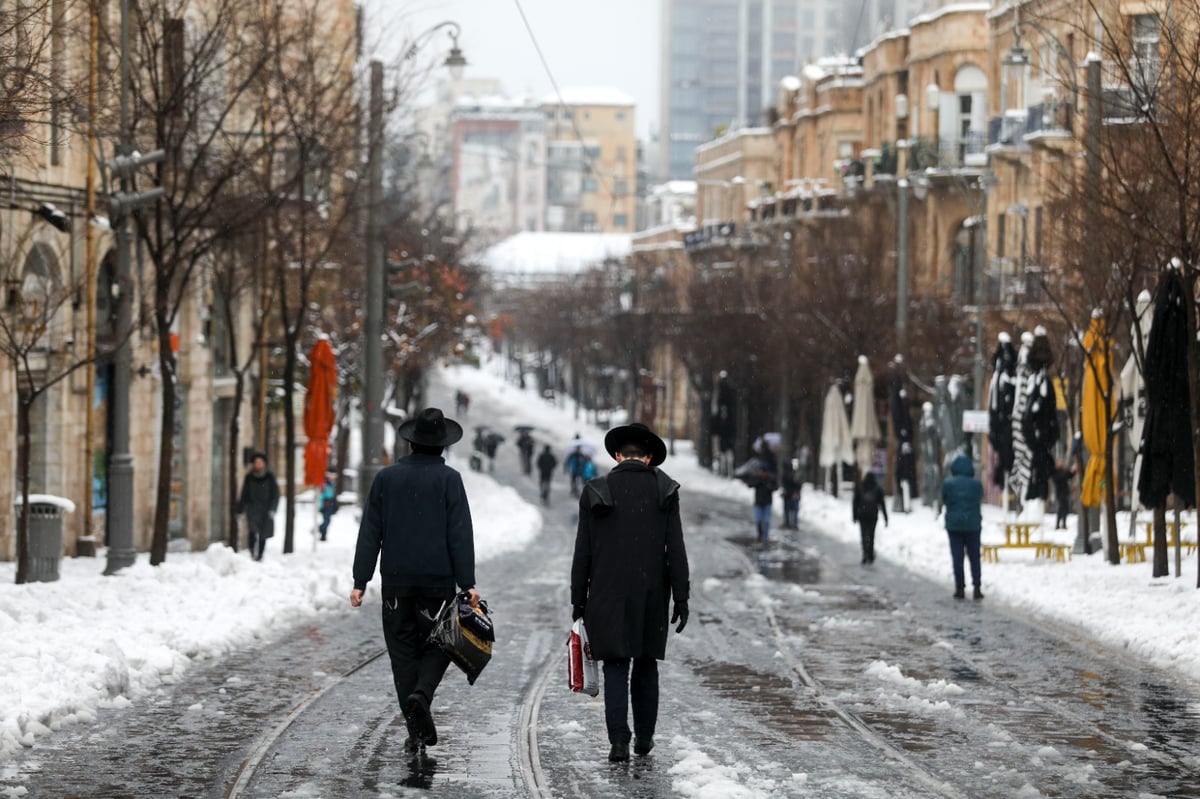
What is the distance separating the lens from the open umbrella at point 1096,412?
89.1ft

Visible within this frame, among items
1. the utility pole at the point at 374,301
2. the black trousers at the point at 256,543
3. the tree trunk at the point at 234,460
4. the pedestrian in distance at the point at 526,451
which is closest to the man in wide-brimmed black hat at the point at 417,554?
the black trousers at the point at 256,543

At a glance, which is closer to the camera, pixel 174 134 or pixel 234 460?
pixel 174 134

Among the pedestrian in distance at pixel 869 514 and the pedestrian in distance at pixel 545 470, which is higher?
the pedestrian in distance at pixel 869 514

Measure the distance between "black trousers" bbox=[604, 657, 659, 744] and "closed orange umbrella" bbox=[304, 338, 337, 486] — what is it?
19278mm

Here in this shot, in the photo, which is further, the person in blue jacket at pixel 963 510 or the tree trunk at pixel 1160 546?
the person in blue jacket at pixel 963 510

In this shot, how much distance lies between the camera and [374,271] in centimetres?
3534

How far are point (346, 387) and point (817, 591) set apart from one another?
28752 millimetres

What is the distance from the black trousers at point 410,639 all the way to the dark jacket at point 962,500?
1309 cm

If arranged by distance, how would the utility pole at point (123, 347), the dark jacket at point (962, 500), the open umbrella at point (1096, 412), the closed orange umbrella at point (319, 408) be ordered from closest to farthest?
the utility pole at point (123, 347)
the dark jacket at point (962, 500)
the open umbrella at point (1096, 412)
the closed orange umbrella at point (319, 408)

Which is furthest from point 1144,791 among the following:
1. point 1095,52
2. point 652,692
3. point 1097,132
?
point 1095,52

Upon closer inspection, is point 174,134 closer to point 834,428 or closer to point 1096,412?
point 1096,412

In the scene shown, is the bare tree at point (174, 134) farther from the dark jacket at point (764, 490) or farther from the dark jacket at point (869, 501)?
the dark jacket at point (764, 490)

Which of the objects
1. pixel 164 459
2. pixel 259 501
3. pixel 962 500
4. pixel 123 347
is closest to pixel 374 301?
pixel 259 501

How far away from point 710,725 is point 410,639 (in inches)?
94.1
